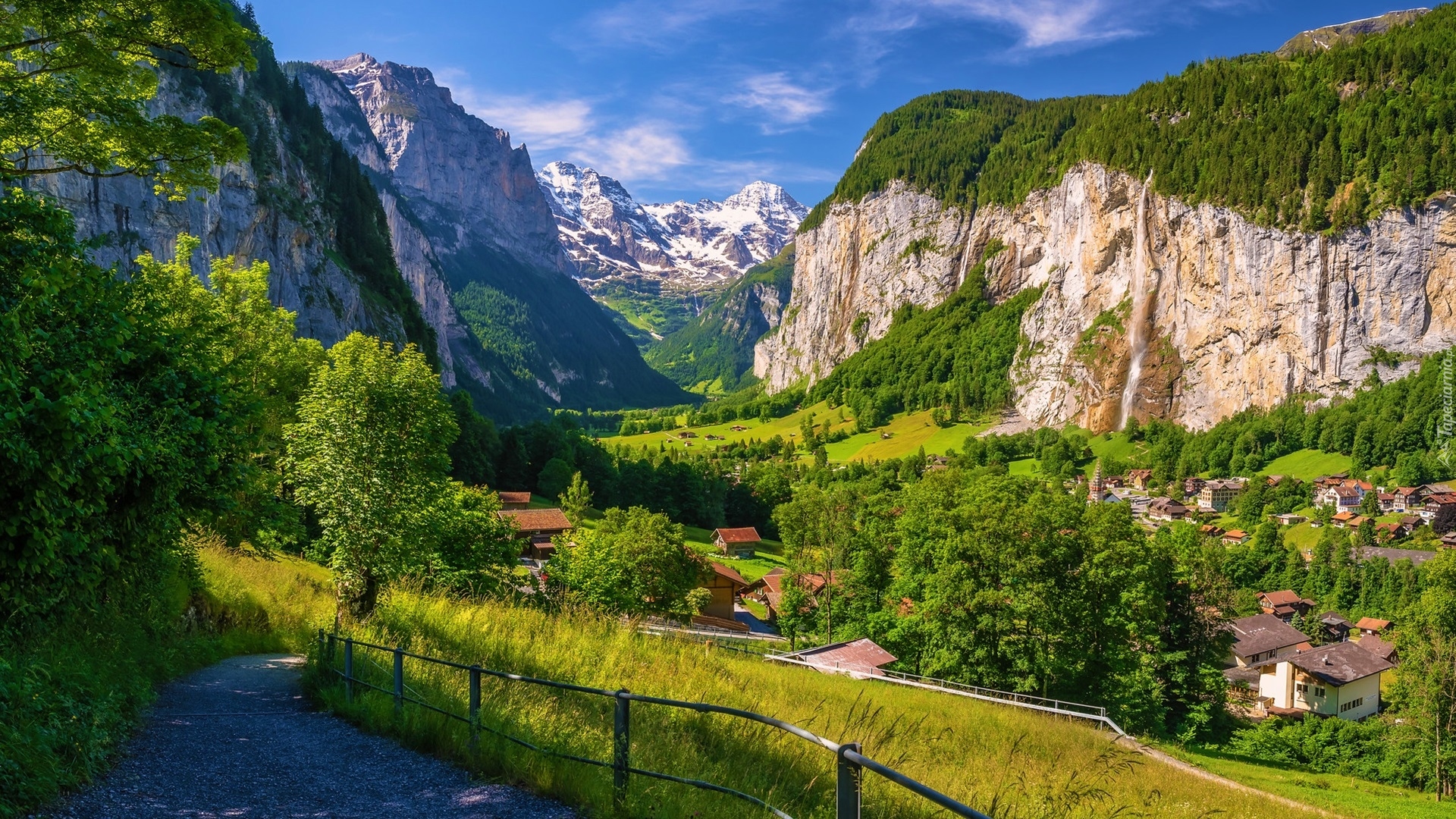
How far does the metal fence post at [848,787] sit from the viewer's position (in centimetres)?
342

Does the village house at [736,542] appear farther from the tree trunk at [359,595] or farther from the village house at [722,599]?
the tree trunk at [359,595]

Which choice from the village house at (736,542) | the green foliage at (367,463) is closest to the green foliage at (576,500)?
the village house at (736,542)

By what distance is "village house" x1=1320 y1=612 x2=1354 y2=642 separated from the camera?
77.7 m

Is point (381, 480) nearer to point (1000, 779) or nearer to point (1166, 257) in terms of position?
point (1000, 779)

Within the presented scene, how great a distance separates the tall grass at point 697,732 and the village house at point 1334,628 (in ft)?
262

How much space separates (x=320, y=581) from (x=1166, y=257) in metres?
165

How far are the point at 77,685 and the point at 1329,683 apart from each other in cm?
6860

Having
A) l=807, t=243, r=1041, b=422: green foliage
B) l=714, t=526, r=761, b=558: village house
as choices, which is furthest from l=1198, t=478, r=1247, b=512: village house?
l=714, t=526, r=761, b=558: village house

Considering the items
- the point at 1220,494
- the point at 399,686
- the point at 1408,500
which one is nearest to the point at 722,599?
the point at 399,686

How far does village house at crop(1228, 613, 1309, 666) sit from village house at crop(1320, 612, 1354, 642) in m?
12.9

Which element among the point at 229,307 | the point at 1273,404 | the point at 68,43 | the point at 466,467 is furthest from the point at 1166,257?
the point at 68,43

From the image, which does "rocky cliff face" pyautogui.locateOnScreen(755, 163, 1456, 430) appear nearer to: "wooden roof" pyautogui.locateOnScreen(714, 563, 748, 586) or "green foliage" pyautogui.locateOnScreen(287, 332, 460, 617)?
"wooden roof" pyautogui.locateOnScreen(714, 563, 748, 586)

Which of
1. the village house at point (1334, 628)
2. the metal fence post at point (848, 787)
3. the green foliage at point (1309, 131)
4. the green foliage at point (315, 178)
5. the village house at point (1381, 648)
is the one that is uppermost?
the green foliage at point (1309, 131)

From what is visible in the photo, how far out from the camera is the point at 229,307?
1096 inches
